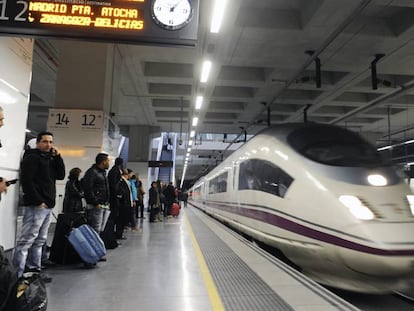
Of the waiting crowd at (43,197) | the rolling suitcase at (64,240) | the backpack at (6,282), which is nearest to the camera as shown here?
the backpack at (6,282)

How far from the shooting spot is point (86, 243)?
15.3ft

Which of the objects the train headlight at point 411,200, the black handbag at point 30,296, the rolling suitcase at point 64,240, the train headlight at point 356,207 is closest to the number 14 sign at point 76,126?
the rolling suitcase at point 64,240

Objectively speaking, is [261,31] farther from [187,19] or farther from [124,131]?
[124,131]

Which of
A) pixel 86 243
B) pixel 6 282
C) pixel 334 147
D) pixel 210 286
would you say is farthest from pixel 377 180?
pixel 6 282

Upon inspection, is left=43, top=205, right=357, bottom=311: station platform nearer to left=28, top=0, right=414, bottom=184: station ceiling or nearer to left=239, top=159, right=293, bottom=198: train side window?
left=239, top=159, right=293, bottom=198: train side window

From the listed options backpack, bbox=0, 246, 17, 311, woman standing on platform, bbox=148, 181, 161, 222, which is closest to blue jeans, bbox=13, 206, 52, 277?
backpack, bbox=0, 246, 17, 311

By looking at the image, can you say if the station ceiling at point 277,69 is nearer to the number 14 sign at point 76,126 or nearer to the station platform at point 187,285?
the number 14 sign at point 76,126

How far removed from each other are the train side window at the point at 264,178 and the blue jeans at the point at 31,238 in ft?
10.1

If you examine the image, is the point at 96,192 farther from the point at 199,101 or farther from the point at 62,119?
the point at 199,101

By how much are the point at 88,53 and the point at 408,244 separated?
26.0ft

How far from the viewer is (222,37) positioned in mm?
9273

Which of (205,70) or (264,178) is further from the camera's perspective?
(205,70)

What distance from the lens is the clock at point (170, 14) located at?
442cm

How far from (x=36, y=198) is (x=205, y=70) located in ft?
26.3
